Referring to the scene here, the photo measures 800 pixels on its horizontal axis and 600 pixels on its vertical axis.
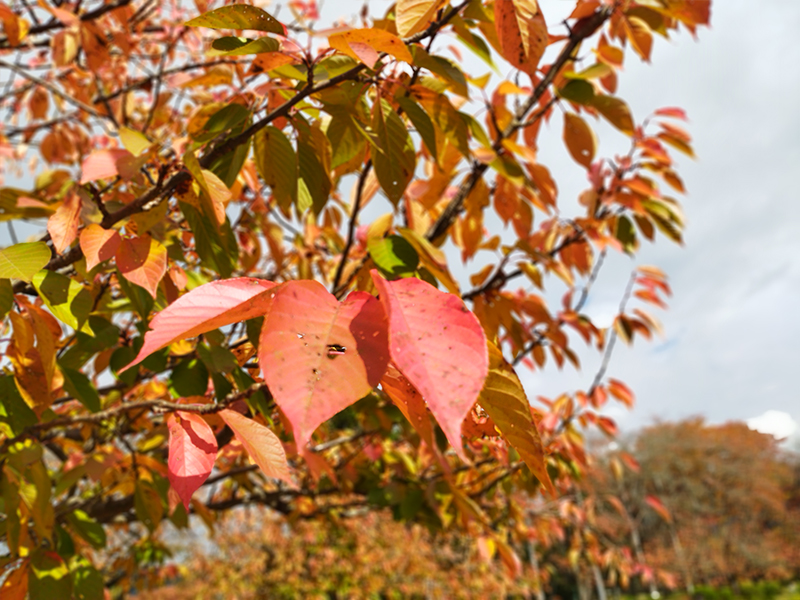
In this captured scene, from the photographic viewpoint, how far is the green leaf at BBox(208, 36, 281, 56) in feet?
1.86

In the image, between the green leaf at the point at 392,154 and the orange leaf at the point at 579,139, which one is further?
the orange leaf at the point at 579,139

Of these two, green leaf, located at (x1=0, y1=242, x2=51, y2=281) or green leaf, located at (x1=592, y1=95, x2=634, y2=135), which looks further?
green leaf, located at (x1=592, y1=95, x2=634, y2=135)

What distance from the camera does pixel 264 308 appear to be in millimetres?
358

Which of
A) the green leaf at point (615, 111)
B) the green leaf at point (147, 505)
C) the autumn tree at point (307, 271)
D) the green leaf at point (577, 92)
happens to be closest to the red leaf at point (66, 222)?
the autumn tree at point (307, 271)

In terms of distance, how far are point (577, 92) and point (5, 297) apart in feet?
3.66

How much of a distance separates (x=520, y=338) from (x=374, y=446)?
2.97 ft

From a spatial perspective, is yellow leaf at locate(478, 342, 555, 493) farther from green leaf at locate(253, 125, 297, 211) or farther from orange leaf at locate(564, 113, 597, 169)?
orange leaf at locate(564, 113, 597, 169)

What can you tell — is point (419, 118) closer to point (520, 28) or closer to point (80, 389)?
point (520, 28)

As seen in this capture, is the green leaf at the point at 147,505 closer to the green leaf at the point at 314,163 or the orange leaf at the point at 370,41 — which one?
the green leaf at the point at 314,163

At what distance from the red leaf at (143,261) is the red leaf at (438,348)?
0.40 m

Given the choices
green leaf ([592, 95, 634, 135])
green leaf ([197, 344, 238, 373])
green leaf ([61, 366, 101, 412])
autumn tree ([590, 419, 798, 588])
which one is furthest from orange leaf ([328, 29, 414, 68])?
autumn tree ([590, 419, 798, 588])

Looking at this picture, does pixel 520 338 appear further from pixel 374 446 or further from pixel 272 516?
pixel 272 516

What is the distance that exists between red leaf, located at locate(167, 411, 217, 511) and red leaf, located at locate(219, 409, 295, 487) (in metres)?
0.03

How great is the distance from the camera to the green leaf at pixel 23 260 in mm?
506
